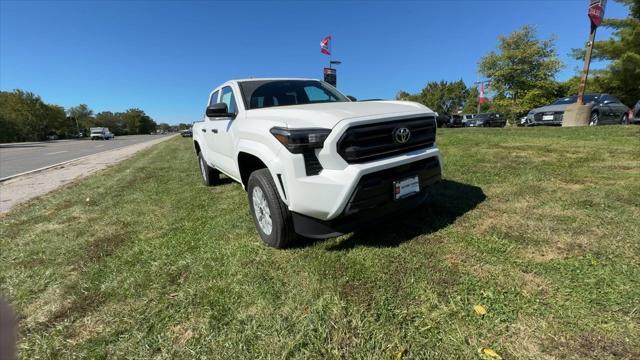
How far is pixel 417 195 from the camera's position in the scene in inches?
120

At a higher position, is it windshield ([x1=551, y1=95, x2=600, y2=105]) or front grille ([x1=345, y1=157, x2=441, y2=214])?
windshield ([x1=551, y1=95, x2=600, y2=105])

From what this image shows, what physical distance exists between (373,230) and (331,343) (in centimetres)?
159

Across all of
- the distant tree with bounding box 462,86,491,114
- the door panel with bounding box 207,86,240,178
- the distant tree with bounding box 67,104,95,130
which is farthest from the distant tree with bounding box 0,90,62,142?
the distant tree with bounding box 462,86,491,114

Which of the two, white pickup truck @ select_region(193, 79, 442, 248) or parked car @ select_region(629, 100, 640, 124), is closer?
white pickup truck @ select_region(193, 79, 442, 248)

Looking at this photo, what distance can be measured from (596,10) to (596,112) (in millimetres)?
3609

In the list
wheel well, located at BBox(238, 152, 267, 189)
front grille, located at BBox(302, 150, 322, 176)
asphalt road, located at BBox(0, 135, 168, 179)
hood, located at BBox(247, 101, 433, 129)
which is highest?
hood, located at BBox(247, 101, 433, 129)

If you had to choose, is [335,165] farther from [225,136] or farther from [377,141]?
[225,136]

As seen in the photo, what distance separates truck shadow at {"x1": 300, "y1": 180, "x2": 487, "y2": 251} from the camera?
3.05 m

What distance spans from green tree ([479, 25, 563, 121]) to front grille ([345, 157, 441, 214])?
32.9 meters

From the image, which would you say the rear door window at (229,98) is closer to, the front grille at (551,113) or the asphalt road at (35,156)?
the asphalt road at (35,156)

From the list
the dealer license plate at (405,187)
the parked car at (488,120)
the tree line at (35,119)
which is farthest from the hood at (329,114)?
the tree line at (35,119)

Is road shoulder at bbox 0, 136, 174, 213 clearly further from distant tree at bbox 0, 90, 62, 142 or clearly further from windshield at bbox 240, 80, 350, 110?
distant tree at bbox 0, 90, 62, 142

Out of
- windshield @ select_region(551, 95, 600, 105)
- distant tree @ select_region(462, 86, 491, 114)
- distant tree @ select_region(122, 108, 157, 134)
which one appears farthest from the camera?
distant tree @ select_region(122, 108, 157, 134)

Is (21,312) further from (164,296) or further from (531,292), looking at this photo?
(531,292)
